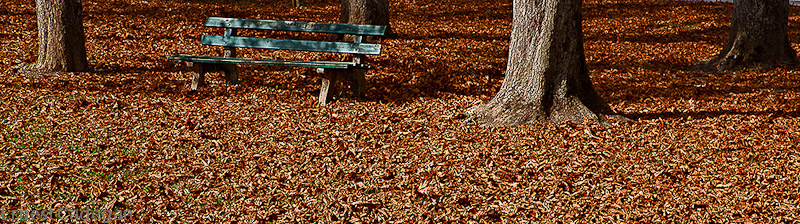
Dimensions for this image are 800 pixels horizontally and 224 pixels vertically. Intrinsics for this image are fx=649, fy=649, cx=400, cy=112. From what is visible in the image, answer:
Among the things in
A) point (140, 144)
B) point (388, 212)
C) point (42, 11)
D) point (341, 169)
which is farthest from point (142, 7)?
point (388, 212)

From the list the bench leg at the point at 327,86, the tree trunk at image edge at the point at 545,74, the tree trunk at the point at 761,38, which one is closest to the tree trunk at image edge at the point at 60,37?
the bench leg at the point at 327,86

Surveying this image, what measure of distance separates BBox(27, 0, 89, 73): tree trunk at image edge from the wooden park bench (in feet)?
5.00

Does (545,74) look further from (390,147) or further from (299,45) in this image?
(299,45)

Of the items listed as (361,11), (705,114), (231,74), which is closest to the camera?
(705,114)

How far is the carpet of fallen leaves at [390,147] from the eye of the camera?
13.9ft

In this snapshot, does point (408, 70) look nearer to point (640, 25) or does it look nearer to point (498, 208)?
point (498, 208)

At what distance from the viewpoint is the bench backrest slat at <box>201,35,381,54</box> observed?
263 inches

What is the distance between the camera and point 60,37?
7488 mm

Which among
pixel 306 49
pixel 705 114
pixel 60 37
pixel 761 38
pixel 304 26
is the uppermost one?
pixel 761 38

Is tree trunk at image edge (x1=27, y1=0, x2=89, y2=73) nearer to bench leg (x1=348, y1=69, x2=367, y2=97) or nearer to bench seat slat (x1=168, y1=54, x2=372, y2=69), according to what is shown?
bench seat slat (x1=168, y1=54, x2=372, y2=69)

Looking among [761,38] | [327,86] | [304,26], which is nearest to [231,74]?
[304,26]

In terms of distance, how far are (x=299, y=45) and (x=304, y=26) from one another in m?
0.25

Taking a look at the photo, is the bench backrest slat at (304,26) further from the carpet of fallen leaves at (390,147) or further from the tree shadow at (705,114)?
the tree shadow at (705,114)

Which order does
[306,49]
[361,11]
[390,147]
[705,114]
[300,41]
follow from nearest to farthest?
[390,147], [705,114], [306,49], [300,41], [361,11]
